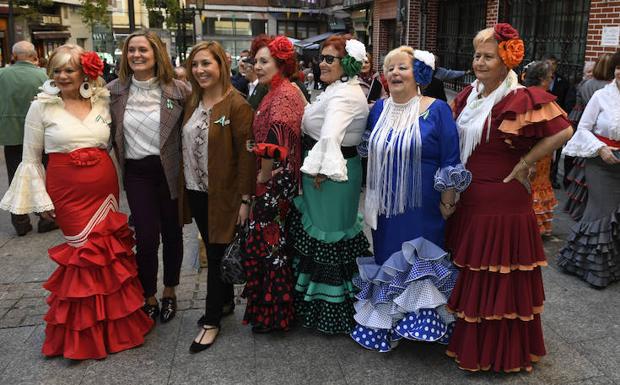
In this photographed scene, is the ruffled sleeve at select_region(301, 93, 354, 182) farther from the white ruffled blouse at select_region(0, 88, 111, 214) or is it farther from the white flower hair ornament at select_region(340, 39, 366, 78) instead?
the white ruffled blouse at select_region(0, 88, 111, 214)

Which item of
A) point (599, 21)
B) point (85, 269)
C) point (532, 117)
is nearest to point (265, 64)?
point (532, 117)

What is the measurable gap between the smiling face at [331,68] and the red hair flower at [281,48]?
22 cm

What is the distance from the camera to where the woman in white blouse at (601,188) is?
4426 mm

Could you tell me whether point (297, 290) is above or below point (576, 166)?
below

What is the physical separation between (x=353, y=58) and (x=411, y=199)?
0.91 metres

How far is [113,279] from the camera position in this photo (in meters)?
3.53

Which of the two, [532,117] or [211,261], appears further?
[211,261]

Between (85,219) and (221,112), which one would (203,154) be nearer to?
(221,112)

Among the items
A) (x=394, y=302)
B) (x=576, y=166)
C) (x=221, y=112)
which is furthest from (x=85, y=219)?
(x=576, y=166)

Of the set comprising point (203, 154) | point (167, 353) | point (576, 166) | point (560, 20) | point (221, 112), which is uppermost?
point (560, 20)

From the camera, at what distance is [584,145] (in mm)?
4516

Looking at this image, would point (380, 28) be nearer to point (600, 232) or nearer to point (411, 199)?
point (600, 232)

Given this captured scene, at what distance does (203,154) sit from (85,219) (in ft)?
2.78

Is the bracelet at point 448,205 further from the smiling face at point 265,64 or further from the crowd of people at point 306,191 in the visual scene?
the smiling face at point 265,64
